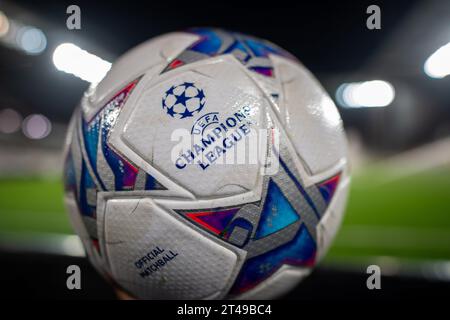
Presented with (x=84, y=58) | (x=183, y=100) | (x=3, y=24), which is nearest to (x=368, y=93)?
(x=3, y=24)

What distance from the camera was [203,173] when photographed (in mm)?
1027

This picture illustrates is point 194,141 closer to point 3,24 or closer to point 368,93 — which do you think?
point 3,24

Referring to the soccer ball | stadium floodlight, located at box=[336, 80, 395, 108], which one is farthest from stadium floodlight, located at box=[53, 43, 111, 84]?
stadium floodlight, located at box=[336, 80, 395, 108]

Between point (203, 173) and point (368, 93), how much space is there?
20905mm

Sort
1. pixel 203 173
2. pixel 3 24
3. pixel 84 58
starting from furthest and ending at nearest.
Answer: pixel 3 24 < pixel 84 58 < pixel 203 173

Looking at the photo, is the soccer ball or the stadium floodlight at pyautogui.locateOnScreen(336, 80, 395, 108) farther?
the stadium floodlight at pyautogui.locateOnScreen(336, 80, 395, 108)

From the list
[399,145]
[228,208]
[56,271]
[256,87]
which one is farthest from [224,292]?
[399,145]

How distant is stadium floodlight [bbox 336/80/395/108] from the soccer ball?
66.8 feet

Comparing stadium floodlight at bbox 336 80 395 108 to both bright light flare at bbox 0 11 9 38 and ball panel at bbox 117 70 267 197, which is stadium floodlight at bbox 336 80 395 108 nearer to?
bright light flare at bbox 0 11 9 38

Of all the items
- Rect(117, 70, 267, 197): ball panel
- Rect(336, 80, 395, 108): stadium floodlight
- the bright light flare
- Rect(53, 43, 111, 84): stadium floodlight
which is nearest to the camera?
Rect(117, 70, 267, 197): ball panel

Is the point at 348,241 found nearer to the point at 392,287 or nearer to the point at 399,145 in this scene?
the point at 392,287

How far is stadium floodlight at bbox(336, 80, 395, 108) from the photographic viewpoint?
65.9 ft

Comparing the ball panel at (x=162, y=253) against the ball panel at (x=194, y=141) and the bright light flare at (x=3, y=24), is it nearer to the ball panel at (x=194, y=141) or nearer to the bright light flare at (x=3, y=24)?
the ball panel at (x=194, y=141)

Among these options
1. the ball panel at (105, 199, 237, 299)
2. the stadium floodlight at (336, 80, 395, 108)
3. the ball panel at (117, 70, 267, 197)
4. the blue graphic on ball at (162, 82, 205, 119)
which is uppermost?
the stadium floodlight at (336, 80, 395, 108)
